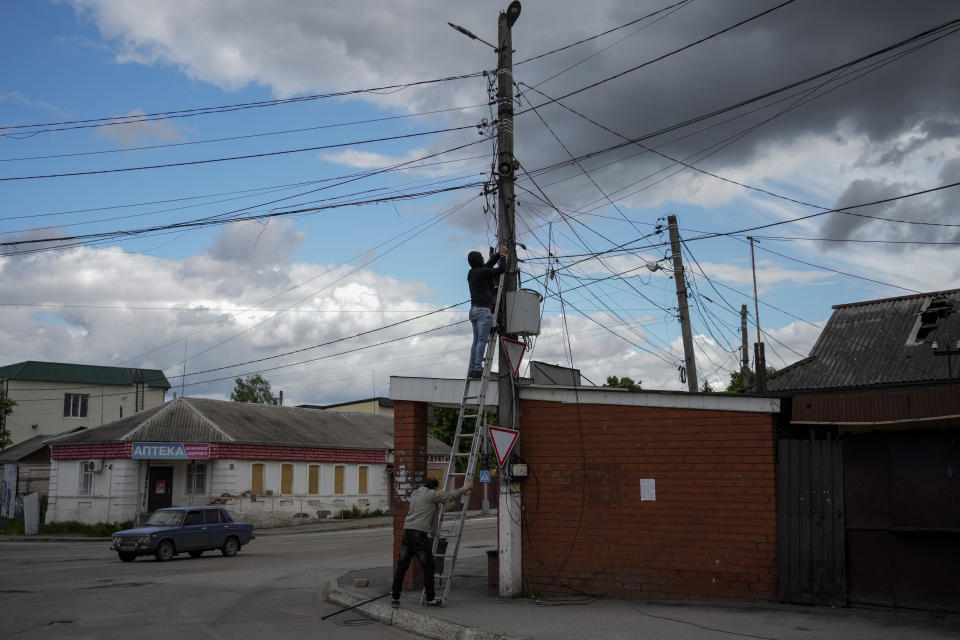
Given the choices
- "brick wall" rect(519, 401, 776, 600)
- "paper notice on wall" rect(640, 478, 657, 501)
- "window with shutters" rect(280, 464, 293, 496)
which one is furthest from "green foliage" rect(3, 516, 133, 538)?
"paper notice on wall" rect(640, 478, 657, 501)

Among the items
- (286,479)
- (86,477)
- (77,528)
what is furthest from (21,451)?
(286,479)

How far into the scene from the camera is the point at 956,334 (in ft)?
80.3

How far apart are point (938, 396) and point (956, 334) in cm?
1747

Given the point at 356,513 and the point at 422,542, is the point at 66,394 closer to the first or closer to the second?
the point at 356,513

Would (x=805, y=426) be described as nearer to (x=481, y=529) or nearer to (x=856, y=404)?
(x=856, y=404)

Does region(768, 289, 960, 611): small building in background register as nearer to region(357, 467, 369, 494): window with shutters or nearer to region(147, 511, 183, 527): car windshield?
region(147, 511, 183, 527): car windshield

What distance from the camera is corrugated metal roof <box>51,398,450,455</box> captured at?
124ft

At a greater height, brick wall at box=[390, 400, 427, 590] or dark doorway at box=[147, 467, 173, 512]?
brick wall at box=[390, 400, 427, 590]

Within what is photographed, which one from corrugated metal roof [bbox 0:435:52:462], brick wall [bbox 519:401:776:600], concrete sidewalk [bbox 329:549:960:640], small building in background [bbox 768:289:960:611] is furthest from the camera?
corrugated metal roof [bbox 0:435:52:462]

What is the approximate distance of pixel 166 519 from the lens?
22266 mm

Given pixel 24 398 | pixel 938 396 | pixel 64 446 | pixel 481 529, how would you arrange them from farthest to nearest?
pixel 24 398 → pixel 64 446 → pixel 481 529 → pixel 938 396

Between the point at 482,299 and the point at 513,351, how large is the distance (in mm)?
972

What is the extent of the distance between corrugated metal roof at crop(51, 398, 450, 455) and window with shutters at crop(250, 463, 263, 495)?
1242mm

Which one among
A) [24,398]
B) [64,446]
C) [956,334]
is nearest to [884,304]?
[956,334]
